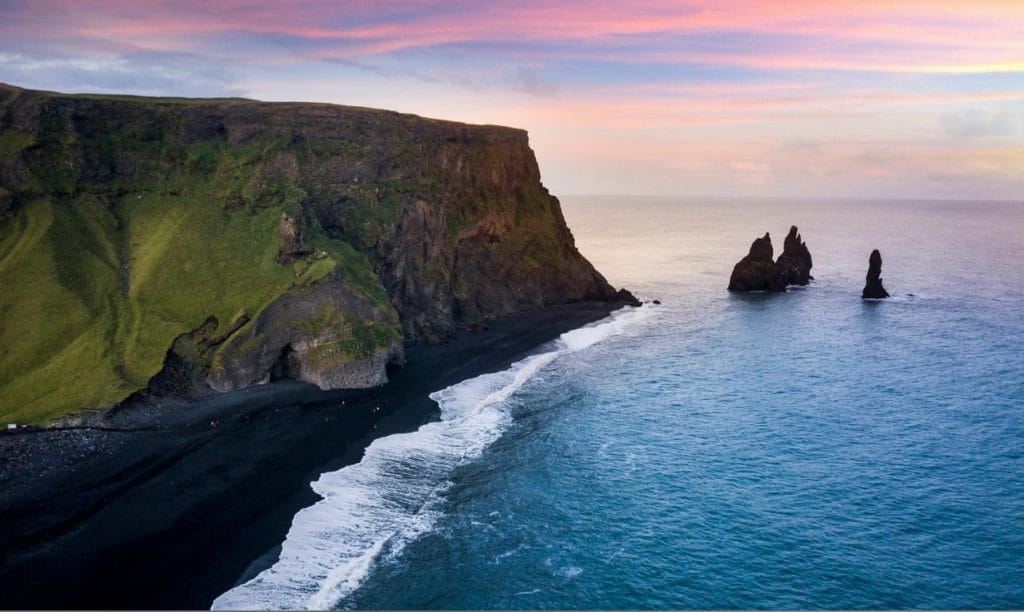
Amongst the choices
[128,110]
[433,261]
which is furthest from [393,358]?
[128,110]

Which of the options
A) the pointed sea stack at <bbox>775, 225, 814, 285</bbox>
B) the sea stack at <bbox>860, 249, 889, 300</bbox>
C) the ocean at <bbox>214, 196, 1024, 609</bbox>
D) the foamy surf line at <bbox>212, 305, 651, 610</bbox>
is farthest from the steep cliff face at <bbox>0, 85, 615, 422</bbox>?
the sea stack at <bbox>860, 249, 889, 300</bbox>

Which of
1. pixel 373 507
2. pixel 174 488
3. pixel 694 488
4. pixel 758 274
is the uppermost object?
pixel 758 274

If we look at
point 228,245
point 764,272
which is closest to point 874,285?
point 764,272

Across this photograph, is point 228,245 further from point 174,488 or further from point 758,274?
point 758,274

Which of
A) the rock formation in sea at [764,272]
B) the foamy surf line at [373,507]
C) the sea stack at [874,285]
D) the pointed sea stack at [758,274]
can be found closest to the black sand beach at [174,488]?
the foamy surf line at [373,507]

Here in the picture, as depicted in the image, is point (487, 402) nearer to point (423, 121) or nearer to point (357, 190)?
point (357, 190)

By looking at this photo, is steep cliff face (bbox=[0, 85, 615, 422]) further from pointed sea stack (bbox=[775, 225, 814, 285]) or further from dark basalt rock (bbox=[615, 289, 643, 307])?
pointed sea stack (bbox=[775, 225, 814, 285])

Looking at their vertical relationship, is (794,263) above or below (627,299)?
above
